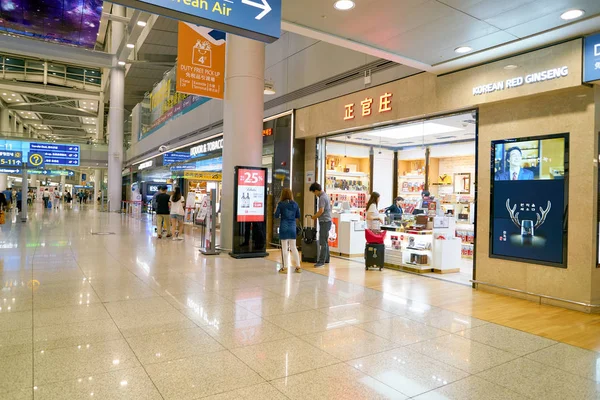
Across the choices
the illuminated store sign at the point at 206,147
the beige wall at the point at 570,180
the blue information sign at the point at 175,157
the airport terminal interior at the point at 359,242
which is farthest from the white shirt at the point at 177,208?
the beige wall at the point at 570,180

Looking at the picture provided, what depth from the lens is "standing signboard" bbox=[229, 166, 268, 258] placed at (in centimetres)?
820

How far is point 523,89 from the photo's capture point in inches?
204

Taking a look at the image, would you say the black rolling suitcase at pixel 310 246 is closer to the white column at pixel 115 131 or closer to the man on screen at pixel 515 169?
the man on screen at pixel 515 169

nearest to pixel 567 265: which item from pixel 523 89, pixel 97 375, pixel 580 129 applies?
pixel 580 129

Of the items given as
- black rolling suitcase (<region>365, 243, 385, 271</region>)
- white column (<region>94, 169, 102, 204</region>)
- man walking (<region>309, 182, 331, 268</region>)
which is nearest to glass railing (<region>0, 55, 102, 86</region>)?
white column (<region>94, 169, 102, 204</region>)

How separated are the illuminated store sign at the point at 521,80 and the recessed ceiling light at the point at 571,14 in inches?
25.4

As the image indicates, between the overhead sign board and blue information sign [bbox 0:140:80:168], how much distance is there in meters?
26.1

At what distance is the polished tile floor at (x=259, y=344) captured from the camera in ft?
8.71

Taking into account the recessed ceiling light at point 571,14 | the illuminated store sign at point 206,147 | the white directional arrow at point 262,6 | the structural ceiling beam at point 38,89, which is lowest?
the white directional arrow at point 262,6

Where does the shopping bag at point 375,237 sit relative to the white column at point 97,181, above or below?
below

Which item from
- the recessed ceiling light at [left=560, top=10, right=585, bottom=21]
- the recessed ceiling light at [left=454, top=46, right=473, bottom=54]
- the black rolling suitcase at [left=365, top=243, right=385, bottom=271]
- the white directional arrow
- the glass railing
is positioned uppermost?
the glass railing

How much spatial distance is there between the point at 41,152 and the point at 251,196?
2467 cm

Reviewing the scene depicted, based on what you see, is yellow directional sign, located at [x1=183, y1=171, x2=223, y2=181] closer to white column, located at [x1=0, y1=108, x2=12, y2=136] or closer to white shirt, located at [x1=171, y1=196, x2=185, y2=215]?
white shirt, located at [x1=171, y1=196, x2=185, y2=215]

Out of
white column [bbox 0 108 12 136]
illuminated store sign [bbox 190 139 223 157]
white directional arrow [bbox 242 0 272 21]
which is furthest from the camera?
white column [bbox 0 108 12 136]
